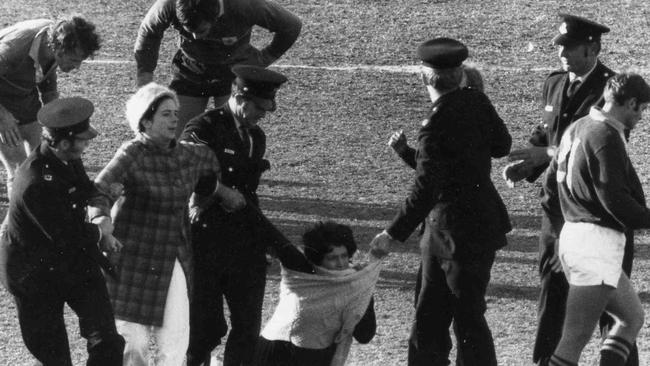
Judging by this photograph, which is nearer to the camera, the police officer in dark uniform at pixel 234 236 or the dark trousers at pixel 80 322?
the dark trousers at pixel 80 322


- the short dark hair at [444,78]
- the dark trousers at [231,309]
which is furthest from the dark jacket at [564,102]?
the dark trousers at [231,309]

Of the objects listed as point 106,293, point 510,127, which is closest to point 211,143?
point 106,293

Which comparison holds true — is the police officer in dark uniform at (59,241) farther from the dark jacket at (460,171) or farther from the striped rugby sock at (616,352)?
the striped rugby sock at (616,352)

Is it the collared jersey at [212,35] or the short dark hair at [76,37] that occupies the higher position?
the short dark hair at [76,37]

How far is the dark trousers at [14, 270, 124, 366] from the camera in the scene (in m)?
6.33

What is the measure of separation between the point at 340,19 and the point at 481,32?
1482 millimetres

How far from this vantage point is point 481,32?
13703mm

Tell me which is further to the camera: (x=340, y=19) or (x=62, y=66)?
(x=340, y=19)

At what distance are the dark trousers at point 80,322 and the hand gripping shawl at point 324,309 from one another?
0.87m

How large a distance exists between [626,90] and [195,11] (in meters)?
2.89

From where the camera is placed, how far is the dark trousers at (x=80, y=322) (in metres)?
6.33

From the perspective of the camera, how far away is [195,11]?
8312mm

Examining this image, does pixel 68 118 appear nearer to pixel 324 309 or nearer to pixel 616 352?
pixel 324 309

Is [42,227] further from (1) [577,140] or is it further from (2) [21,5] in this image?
(2) [21,5]
